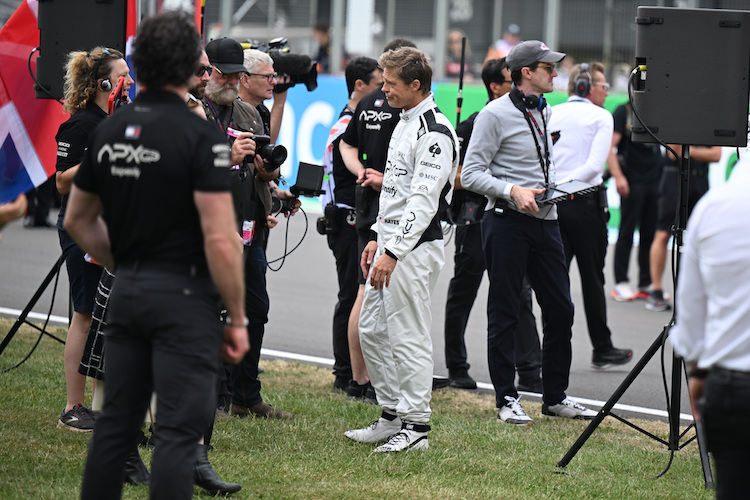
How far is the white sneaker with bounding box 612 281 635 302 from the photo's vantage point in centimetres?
1120

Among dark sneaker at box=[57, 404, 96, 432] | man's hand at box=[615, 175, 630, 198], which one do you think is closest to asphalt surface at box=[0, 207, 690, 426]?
man's hand at box=[615, 175, 630, 198]

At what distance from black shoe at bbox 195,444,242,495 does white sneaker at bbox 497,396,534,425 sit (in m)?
2.23

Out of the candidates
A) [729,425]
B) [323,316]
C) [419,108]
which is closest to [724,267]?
[729,425]

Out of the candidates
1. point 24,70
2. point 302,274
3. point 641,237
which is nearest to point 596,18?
point 641,237

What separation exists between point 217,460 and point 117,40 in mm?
2951

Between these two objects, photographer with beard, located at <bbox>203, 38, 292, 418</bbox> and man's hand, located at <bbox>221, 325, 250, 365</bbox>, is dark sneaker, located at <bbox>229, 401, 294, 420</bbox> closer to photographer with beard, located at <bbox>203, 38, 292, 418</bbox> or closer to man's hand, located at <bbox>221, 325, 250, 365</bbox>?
photographer with beard, located at <bbox>203, 38, 292, 418</bbox>

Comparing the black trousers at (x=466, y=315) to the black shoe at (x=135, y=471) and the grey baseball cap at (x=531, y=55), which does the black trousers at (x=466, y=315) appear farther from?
the black shoe at (x=135, y=471)

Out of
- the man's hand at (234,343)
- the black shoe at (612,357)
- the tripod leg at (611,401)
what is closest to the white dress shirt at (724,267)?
the man's hand at (234,343)

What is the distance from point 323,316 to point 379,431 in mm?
4215

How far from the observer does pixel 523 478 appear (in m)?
4.92

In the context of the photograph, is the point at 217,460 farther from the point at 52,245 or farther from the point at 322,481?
the point at 52,245

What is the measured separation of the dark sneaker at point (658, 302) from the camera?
35.1ft

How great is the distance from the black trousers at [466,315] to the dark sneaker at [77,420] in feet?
9.17

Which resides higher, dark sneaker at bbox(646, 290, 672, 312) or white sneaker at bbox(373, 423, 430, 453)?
white sneaker at bbox(373, 423, 430, 453)
